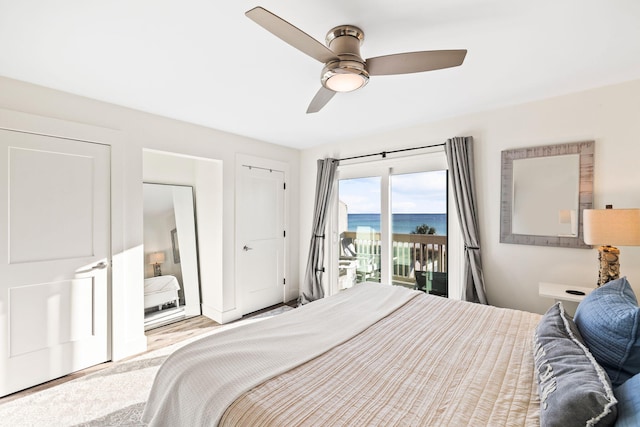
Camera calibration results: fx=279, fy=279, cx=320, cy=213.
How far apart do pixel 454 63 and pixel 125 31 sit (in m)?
1.94

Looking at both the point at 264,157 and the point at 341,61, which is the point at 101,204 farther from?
the point at 341,61

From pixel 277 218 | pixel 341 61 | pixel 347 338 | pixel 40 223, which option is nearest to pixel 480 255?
pixel 347 338

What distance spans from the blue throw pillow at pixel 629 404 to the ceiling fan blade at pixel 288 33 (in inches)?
68.4

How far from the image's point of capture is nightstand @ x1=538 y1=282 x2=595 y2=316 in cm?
217

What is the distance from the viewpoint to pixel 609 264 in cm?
210

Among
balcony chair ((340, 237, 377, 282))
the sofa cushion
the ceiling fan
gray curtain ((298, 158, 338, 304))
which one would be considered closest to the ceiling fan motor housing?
the ceiling fan

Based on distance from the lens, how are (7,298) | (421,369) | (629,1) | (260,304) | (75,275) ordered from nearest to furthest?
(421,369)
(629,1)
(7,298)
(75,275)
(260,304)

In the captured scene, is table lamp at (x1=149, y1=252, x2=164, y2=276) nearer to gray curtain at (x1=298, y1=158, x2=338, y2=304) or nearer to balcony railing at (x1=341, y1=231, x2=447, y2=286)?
gray curtain at (x1=298, y1=158, x2=338, y2=304)

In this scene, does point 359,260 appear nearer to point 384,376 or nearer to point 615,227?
point 615,227

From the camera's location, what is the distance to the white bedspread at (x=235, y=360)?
1.12 meters

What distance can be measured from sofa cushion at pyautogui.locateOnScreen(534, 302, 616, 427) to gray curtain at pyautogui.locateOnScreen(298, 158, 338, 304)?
3.10 meters

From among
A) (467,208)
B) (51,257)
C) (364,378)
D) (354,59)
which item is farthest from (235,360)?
(467,208)

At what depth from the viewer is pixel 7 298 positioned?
7.23ft

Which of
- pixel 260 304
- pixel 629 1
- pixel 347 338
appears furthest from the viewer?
pixel 260 304
